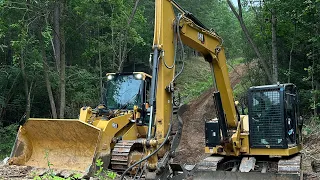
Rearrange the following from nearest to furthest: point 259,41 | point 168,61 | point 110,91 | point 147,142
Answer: point 147,142, point 168,61, point 110,91, point 259,41

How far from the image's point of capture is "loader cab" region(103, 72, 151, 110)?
30.8ft

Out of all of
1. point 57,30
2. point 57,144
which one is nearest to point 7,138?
point 57,30

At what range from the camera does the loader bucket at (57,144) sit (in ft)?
22.9

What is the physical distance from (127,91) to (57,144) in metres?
2.73

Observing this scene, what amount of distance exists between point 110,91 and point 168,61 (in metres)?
4.32

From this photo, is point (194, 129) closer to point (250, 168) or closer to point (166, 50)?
point (250, 168)

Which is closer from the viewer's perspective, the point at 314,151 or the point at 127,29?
the point at 314,151

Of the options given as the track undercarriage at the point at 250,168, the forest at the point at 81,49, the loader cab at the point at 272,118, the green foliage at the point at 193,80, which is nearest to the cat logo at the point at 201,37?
A: the loader cab at the point at 272,118

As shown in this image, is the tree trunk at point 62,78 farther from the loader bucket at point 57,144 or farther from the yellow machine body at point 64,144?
the loader bucket at point 57,144

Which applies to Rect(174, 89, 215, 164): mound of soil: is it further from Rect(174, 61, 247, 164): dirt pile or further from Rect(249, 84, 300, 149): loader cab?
Rect(249, 84, 300, 149): loader cab

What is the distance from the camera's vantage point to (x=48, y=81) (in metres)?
15.0

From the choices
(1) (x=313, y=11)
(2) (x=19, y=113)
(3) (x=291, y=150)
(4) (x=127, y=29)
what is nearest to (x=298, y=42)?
(1) (x=313, y=11)

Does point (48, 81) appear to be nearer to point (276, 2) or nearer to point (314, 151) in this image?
point (276, 2)

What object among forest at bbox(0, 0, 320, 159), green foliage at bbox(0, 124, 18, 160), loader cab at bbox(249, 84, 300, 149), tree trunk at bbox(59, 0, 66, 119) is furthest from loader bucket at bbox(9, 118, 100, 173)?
green foliage at bbox(0, 124, 18, 160)
